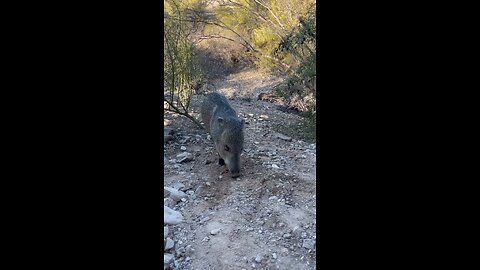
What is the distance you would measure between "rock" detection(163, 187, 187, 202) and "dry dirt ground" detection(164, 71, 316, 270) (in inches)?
1.0

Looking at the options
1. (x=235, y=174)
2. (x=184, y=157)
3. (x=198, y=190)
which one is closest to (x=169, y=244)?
(x=198, y=190)

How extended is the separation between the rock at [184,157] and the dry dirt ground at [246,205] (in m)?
0.02

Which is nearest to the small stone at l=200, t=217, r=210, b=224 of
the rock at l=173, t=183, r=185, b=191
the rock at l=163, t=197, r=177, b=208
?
the rock at l=163, t=197, r=177, b=208

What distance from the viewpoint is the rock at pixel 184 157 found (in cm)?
561

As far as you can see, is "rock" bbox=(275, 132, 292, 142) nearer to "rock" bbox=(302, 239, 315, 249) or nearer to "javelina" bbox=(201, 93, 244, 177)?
"javelina" bbox=(201, 93, 244, 177)

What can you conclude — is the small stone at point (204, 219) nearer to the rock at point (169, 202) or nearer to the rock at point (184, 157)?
the rock at point (169, 202)

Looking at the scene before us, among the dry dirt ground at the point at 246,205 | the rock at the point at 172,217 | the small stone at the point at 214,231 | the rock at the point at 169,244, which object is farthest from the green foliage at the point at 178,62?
the rock at the point at 169,244

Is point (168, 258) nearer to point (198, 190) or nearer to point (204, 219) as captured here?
point (204, 219)

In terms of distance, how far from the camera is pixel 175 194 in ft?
14.5
